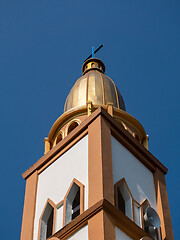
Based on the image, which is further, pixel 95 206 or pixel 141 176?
pixel 141 176

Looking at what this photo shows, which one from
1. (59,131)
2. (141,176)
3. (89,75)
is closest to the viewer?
(141,176)

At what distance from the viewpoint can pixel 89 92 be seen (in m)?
21.6

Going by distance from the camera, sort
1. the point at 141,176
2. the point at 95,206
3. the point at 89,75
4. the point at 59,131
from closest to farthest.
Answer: the point at 95,206
the point at 141,176
the point at 59,131
the point at 89,75

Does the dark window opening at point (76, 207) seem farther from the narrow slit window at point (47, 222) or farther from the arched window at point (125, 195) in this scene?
the arched window at point (125, 195)

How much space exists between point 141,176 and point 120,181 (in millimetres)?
1525

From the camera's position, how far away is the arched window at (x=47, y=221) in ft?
57.8

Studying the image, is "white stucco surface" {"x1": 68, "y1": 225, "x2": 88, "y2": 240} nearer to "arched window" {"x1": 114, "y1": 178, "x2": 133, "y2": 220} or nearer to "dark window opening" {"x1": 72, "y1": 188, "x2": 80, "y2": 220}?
"dark window opening" {"x1": 72, "y1": 188, "x2": 80, "y2": 220}

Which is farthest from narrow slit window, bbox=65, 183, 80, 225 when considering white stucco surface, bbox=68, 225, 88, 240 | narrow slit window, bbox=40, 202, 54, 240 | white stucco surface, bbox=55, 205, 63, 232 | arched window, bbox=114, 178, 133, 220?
arched window, bbox=114, 178, 133, 220

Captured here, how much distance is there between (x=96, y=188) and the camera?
16.3 m

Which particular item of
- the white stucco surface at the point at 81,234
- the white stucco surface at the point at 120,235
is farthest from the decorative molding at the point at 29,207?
the white stucco surface at the point at 120,235

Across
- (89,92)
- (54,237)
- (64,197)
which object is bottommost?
(54,237)

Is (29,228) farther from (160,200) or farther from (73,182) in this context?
(160,200)

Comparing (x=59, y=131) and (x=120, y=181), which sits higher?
(x=59, y=131)

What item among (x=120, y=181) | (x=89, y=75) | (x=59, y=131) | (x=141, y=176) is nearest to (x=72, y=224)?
(x=120, y=181)
